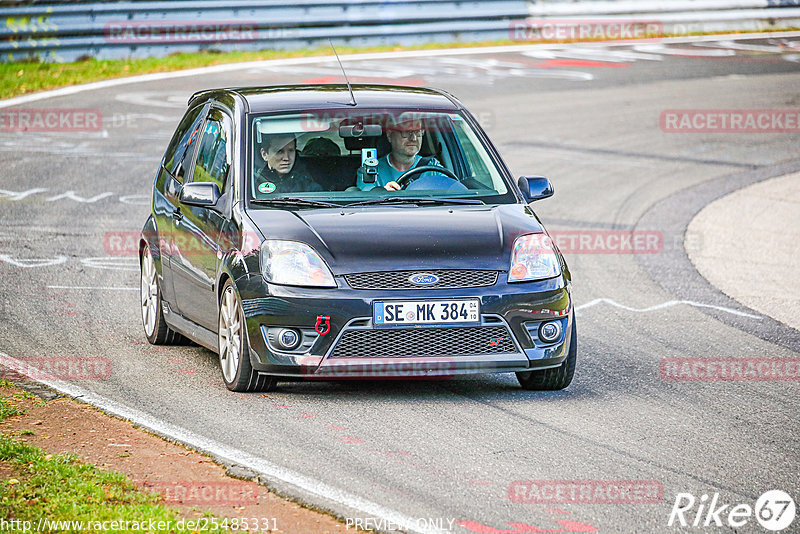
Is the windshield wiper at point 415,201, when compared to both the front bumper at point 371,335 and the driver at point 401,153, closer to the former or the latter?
the driver at point 401,153

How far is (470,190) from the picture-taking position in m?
8.47

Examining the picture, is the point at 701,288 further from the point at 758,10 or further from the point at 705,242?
the point at 758,10

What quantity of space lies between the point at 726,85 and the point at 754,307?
49.1ft

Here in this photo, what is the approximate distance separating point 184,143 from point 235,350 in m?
2.29

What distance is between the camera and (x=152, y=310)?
30.5 ft

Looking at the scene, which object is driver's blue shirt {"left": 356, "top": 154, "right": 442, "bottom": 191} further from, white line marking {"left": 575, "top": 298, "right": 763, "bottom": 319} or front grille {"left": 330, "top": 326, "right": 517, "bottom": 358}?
white line marking {"left": 575, "top": 298, "right": 763, "bottom": 319}

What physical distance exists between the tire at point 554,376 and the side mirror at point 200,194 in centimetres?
210

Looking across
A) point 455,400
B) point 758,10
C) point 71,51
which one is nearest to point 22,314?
point 455,400
